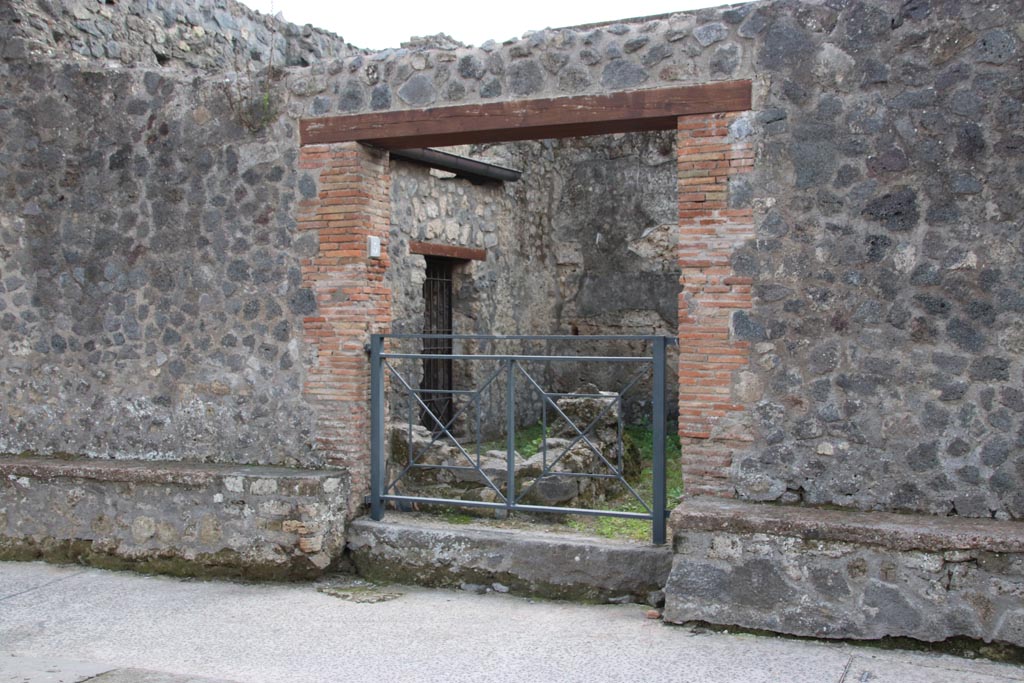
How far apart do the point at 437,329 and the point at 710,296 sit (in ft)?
19.8

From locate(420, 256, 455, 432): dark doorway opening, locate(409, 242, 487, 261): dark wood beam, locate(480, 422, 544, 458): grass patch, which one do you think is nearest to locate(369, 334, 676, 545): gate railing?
locate(480, 422, 544, 458): grass patch

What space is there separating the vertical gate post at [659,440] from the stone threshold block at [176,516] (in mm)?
1995

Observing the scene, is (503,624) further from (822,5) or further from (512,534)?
(822,5)

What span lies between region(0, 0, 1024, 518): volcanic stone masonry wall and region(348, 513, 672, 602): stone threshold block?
24.2 inches

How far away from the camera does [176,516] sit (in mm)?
6602

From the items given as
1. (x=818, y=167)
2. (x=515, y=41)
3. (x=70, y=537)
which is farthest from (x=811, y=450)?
(x=70, y=537)

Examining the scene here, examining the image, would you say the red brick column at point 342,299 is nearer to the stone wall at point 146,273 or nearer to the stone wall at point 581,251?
the stone wall at point 146,273

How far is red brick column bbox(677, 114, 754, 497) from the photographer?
5.67m

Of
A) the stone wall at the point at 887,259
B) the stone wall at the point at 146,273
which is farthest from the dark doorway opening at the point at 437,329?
the stone wall at the point at 887,259

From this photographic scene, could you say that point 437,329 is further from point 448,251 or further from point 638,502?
point 638,502

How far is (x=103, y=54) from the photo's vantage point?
26.8 ft

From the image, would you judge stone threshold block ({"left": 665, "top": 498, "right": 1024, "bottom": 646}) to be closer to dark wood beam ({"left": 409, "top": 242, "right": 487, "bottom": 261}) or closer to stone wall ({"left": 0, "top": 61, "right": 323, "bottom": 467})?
stone wall ({"left": 0, "top": 61, "right": 323, "bottom": 467})

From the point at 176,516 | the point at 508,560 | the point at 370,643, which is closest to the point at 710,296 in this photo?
the point at 508,560

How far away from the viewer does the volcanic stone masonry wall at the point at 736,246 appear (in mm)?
5234
